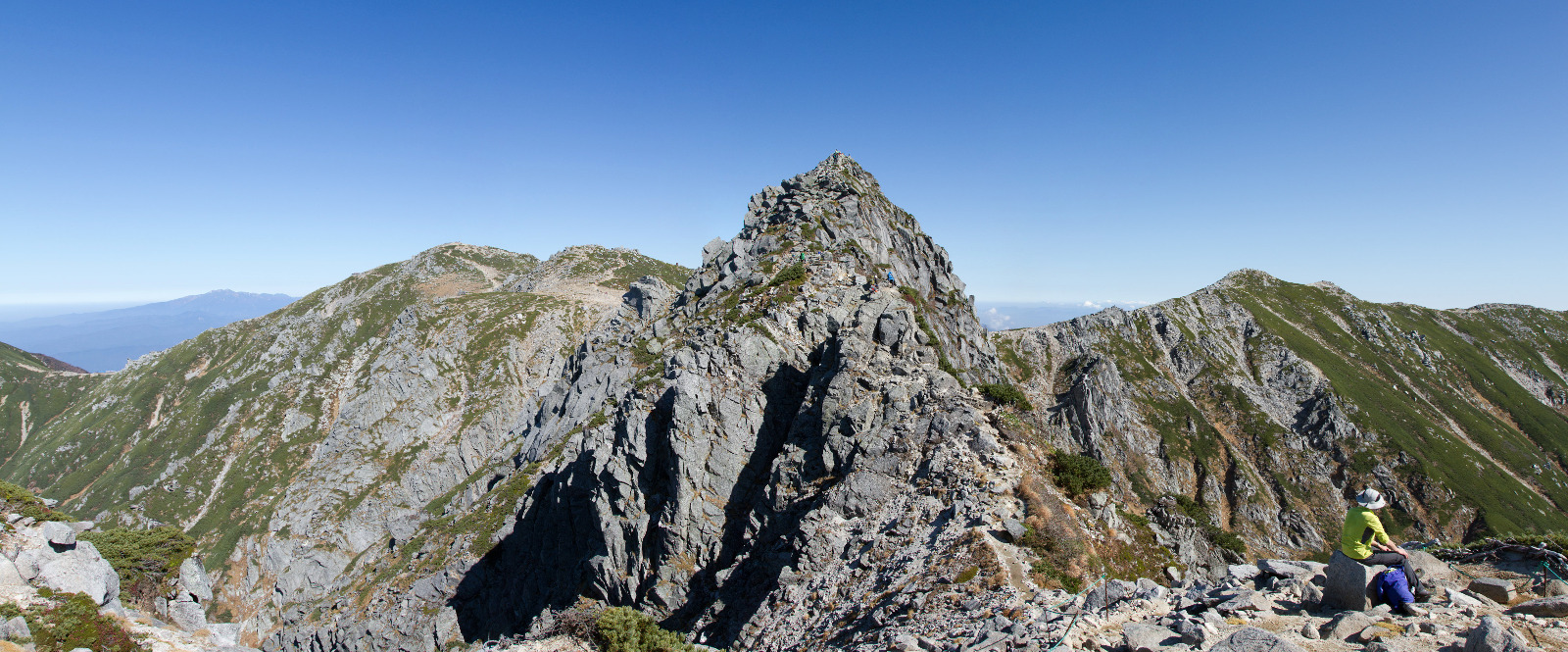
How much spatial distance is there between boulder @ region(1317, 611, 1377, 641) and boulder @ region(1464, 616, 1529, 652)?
1750 mm

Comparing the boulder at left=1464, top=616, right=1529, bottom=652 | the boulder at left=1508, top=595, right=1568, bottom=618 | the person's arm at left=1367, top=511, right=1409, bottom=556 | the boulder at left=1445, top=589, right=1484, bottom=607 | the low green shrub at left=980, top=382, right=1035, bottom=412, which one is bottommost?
the boulder at left=1445, top=589, right=1484, bottom=607

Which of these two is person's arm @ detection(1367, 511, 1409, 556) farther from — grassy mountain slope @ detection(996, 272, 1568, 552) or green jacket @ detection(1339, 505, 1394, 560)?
grassy mountain slope @ detection(996, 272, 1568, 552)

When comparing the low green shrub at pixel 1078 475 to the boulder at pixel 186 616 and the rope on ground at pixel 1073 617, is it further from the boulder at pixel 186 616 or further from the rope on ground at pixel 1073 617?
the boulder at pixel 186 616

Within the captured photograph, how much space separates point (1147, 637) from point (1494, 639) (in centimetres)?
501

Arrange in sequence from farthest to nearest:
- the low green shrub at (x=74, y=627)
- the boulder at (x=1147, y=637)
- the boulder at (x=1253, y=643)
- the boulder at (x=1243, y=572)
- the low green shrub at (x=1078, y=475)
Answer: the low green shrub at (x=1078, y=475) < the low green shrub at (x=74, y=627) < the boulder at (x=1243, y=572) < the boulder at (x=1147, y=637) < the boulder at (x=1253, y=643)

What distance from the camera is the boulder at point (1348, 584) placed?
11.4m

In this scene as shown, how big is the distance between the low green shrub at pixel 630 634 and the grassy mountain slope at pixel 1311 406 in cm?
7690

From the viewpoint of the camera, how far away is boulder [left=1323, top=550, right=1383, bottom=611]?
11.4 meters

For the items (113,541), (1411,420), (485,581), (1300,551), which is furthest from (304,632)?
(1411,420)

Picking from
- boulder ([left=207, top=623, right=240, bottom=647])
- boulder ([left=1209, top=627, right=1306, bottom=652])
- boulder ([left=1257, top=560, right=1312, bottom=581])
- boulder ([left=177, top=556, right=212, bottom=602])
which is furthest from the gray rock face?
boulder ([left=177, top=556, right=212, bottom=602])

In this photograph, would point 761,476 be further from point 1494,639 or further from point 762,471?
point 1494,639

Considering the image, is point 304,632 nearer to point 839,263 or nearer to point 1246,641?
point 839,263

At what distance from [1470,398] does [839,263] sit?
152 m

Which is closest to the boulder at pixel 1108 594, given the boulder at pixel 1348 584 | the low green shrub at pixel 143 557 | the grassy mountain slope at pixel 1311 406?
the boulder at pixel 1348 584
